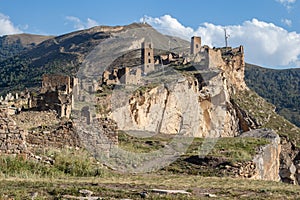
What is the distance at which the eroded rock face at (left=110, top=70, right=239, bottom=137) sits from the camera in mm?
38875

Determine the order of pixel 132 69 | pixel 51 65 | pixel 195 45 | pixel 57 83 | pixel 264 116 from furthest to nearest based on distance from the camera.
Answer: pixel 51 65, pixel 195 45, pixel 264 116, pixel 132 69, pixel 57 83

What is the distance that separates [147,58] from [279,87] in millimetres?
119510

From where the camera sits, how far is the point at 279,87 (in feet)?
553

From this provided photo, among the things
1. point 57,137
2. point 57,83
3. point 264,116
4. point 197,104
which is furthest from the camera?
point 264,116

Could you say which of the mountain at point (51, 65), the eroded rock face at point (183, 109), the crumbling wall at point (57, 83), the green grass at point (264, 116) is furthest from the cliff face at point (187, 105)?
the mountain at point (51, 65)

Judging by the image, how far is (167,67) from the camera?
55.1 metres

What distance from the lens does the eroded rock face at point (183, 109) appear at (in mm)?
38875

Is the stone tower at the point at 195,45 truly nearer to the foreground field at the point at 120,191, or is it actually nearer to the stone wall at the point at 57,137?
the stone wall at the point at 57,137

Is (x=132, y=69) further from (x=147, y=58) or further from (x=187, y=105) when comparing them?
(x=147, y=58)

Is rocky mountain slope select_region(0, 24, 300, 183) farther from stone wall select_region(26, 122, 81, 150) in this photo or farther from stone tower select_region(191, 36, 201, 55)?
stone wall select_region(26, 122, 81, 150)

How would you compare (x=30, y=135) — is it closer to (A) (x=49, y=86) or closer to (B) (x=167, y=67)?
(A) (x=49, y=86)

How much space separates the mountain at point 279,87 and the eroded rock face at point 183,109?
6493 centimetres

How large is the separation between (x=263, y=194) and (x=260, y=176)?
8332 millimetres

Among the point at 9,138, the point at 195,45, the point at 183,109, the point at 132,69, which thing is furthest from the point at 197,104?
the point at 9,138
